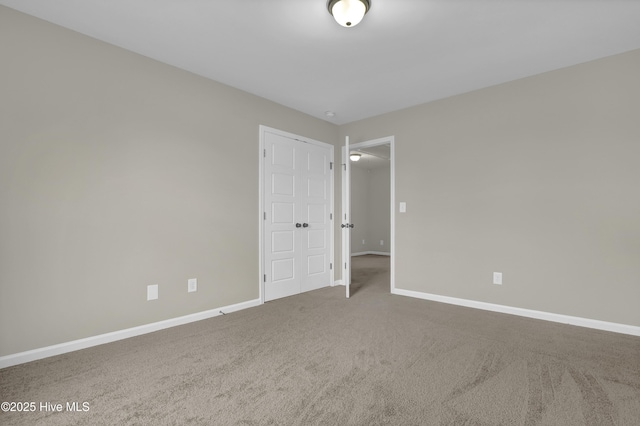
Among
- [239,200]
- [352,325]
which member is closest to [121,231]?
[239,200]

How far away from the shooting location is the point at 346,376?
1.99m

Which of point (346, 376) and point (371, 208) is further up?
point (371, 208)

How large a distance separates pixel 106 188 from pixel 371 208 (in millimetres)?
7336

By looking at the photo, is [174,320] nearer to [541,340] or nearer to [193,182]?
[193,182]

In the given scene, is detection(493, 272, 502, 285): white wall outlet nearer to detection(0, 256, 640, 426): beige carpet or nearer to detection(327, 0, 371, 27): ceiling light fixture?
detection(0, 256, 640, 426): beige carpet

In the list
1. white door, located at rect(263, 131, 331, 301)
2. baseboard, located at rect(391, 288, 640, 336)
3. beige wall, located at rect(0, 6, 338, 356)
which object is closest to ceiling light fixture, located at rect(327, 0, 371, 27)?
beige wall, located at rect(0, 6, 338, 356)

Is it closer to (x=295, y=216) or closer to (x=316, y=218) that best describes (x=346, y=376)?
(x=295, y=216)

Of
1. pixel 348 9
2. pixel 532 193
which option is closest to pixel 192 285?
pixel 348 9

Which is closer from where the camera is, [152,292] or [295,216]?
[152,292]

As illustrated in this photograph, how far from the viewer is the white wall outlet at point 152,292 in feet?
9.25

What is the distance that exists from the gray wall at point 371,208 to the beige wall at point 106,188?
542cm

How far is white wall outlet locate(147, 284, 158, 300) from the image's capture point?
2818 mm

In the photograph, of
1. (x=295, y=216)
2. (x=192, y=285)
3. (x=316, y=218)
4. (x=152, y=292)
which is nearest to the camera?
(x=152, y=292)

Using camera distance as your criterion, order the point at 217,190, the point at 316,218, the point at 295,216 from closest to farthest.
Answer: the point at 217,190
the point at 295,216
the point at 316,218
